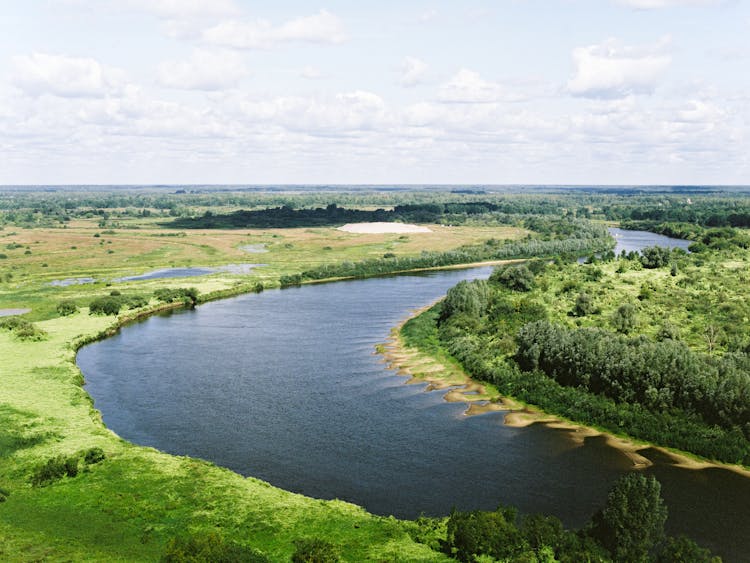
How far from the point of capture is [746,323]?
7706 centimetres

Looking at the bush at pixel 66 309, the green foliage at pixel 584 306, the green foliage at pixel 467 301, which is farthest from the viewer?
the bush at pixel 66 309

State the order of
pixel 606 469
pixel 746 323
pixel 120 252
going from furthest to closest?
pixel 120 252 < pixel 746 323 < pixel 606 469

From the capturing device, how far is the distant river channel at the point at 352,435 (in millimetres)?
43594

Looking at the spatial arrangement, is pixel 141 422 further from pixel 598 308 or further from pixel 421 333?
pixel 598 308

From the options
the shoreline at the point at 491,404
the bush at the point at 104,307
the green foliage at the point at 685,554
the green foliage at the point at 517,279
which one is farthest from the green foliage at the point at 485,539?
the bush at the point at 104,307

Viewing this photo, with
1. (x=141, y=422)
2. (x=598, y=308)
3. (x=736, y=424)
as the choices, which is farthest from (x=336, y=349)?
(x=736, y=424)

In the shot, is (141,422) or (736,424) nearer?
(736,424)

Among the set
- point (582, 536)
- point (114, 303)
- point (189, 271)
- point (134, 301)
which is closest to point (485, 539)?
point (582, 536)

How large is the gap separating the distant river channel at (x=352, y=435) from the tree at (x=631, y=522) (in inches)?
189

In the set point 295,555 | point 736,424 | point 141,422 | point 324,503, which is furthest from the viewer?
point 141,422

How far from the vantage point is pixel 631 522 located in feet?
115

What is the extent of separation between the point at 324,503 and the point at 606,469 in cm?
2234

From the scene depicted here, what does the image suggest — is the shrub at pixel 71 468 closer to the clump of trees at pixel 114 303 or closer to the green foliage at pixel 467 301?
the green foliage at pixel 467 301

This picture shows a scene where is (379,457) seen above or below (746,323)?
below
